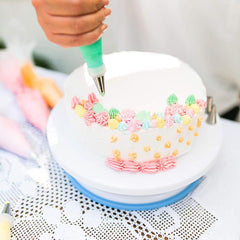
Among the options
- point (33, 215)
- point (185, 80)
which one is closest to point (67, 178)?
point (33, 215)

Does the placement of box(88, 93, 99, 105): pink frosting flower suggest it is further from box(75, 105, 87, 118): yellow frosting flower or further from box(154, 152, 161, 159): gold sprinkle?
box(154, 152, 161, 159): gold sprinkle

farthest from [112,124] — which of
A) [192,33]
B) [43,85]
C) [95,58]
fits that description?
[192,33]

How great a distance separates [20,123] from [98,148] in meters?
0.35

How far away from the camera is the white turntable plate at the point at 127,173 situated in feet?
1.90

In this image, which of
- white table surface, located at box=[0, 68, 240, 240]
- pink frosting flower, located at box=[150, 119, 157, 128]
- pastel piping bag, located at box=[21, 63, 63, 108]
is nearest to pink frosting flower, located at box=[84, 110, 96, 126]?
pink frosting flower, located at box=[150, 119, 157, 128]

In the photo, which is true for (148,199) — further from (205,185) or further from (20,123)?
(20,123)

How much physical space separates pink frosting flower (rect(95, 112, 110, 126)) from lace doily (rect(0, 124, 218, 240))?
7.6 inches

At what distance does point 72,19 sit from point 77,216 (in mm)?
389

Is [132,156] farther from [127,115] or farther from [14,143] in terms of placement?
[14,143]

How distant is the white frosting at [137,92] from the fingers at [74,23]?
0.19 metres

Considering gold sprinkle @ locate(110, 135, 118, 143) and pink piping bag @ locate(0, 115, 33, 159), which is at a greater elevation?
gold sprinkle @ locate(110, 135, 118, 143)

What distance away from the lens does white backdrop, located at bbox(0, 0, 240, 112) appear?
103 centimetres

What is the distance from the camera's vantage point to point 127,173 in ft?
1.99

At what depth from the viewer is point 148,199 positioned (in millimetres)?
633
